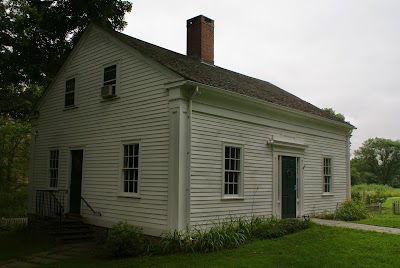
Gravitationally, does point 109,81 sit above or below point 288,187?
above

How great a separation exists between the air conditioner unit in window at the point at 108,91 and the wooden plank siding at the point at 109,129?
9.8 inches

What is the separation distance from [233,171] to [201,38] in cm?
747

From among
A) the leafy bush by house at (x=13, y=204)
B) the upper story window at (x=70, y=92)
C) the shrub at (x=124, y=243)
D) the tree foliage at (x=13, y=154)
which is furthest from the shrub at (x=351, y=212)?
the tree foliage at (x=13, y=154)

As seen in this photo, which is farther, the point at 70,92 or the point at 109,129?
the point at 70,92

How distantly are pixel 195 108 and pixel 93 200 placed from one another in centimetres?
521

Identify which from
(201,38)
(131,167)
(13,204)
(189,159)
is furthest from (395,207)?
(13,204)

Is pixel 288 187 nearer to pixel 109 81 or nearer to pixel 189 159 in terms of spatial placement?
pixel 189 159

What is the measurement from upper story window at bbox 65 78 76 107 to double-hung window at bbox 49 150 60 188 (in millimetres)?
2062

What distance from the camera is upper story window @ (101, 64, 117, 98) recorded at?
12758 mm

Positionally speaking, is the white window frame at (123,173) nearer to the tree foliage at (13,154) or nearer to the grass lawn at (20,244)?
the grass lawn at (20,244)

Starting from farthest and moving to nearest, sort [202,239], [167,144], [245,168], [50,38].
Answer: [50,38]
[245,168]
[167,144]
[202,239]

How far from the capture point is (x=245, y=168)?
40.4 ft

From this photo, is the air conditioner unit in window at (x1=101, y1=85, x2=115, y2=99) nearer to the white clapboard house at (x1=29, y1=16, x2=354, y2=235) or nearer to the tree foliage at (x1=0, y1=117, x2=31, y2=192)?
the white clapboard house at (x1=29, y1=16, x2=354, y2=235)

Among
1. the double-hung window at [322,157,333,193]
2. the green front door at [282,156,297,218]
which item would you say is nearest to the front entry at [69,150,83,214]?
the green front door at [282,156,297,218]
